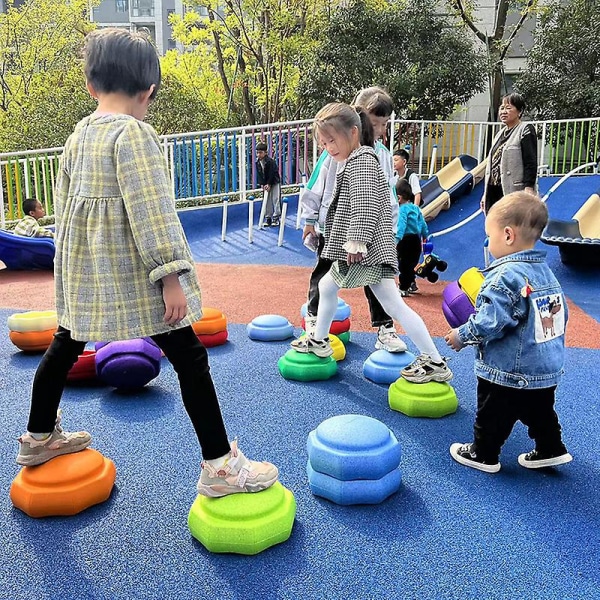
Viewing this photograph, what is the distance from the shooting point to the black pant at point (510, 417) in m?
2.79

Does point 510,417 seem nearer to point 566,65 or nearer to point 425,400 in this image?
point 425,400

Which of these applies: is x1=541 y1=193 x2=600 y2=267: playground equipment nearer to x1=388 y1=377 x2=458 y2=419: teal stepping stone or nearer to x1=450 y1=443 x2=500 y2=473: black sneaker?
x1=388 y1=377 x2=458 y2=419: teal stepping stone

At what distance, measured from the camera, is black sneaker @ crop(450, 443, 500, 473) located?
2916 millimetres

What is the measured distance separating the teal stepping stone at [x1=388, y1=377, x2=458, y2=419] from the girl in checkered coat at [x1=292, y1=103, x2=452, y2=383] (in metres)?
0.06

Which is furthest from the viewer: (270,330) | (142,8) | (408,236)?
(142,8)

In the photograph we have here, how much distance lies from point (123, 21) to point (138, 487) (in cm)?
5184

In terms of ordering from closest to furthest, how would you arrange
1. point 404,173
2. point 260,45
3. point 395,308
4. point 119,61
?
point 119,61, point 395,308, point 404,173, point 260,45

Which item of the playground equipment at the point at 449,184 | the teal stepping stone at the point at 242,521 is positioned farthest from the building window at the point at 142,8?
the teal stepping stone at the point at 242,521

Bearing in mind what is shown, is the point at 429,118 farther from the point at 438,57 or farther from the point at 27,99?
the point at 27,99

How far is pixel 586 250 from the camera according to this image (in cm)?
796

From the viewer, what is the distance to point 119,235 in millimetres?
2221

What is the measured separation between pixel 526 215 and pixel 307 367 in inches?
69.7

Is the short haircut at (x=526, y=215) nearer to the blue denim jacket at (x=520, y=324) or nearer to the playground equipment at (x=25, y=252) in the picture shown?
the blue denim jacket at (x=520, y=324)

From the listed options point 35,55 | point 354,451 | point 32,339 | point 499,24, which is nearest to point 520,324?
point 354,451
